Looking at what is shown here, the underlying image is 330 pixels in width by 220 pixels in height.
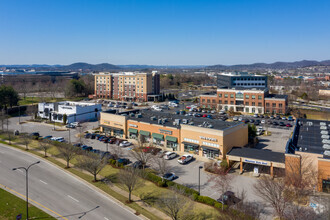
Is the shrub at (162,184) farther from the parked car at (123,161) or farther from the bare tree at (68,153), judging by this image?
the bare tree at (68,153)

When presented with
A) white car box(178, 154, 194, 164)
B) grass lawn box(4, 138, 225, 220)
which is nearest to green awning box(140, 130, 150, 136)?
white car box(178, 154, 194, 164)

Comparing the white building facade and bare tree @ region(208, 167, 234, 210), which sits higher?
the white building facade

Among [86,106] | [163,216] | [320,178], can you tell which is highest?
[86,106]

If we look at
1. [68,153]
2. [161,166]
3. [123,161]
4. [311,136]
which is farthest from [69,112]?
[311,136]

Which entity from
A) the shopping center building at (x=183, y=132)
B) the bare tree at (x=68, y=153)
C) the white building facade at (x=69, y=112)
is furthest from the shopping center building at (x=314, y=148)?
the white building facade at (x=69, y=112)

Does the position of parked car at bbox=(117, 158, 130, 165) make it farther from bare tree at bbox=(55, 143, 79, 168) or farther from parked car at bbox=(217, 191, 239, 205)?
parked car at bbox=(217, 191, 239, 205)

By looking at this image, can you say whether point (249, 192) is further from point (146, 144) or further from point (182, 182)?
point (146, 144)

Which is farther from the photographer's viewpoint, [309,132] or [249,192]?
[309,132]

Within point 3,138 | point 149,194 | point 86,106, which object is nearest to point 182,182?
point 149,194
